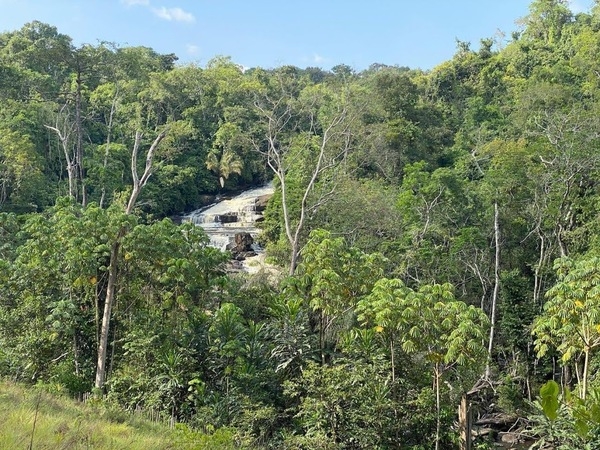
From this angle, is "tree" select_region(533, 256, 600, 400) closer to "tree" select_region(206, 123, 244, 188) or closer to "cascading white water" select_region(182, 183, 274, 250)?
"cascading white water" select_region(182, 183, 274, 250)

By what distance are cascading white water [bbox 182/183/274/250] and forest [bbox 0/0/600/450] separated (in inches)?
70.3

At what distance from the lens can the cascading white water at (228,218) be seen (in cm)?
2602

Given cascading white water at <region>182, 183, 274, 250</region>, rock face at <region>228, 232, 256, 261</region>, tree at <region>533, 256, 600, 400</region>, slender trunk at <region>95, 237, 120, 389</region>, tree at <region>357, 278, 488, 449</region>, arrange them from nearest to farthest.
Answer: tree at <region>357, 278, 488, 449</region> → tree at <region>533, 256, 600, 400</region> → slender trunk at <region>95, 237, 120, 389</region> → rock face at <region>228, 232, 256, 261</region> → cascading white water at <region>182, 183, 274, 250</region>

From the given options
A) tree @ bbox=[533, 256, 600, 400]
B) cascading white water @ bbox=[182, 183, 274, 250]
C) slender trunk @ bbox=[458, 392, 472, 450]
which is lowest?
slender trunk @ bbox=[458, 392, 472, 450]

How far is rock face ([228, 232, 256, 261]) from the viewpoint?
977 inches

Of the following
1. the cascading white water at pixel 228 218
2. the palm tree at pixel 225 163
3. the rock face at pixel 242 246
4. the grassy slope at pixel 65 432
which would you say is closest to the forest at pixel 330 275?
the palm tree at pixel 225 163

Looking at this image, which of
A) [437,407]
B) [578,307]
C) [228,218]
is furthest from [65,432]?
[228,218]

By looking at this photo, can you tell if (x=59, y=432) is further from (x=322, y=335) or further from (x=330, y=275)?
(x=322, y=335)

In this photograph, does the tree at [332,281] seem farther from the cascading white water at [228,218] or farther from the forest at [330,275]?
the cascading white water at [228,218]

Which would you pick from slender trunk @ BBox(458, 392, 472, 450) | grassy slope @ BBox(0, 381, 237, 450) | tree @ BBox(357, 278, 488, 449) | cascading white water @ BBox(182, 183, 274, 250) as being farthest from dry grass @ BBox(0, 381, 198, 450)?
cascading white water @ BBox(182, 183, 274, 250)

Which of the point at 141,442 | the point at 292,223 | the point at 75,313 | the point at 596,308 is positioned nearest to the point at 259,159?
the point at 292,223

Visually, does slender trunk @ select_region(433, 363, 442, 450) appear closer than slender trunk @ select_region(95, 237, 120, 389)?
Yes

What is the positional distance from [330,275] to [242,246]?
1410cm

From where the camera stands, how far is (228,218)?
29.5m
